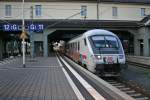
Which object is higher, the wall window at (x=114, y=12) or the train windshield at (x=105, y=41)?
the wall window at (x=114, y=12)

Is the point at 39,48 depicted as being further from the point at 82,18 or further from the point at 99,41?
the point at 99,41

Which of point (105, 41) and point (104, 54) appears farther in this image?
point (105, 41)

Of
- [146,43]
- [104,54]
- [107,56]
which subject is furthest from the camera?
[146,43]

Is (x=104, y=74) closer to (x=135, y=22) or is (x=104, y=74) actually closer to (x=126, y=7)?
(x=135, y=22)

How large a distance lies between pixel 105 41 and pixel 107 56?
156 centimetres

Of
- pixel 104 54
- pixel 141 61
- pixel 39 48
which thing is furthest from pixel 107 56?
pixel 39 48

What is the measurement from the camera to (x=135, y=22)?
6062 centimetres

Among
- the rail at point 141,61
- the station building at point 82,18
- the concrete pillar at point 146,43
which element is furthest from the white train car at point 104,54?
the concrete pillar at point 146,43

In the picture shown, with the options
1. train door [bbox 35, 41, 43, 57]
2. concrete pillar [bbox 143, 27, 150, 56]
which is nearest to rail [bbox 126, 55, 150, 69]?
concrete pillar [bbox 143, 27, 150, 56]

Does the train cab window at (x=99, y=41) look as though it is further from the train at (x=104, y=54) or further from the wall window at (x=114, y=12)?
the wall window at (x=114, y=12)

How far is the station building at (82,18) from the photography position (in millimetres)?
57000

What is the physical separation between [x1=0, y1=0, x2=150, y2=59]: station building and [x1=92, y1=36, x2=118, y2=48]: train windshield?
31.5m

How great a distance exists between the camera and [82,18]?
6241cm

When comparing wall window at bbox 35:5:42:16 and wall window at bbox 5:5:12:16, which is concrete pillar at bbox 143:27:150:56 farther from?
wall window at bbox 5:5:12:16
